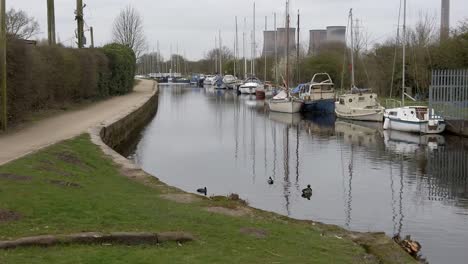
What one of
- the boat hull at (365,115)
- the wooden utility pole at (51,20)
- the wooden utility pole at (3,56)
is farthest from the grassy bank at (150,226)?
the boat hull at (365,115)

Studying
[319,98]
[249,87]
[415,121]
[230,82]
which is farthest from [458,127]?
[230,82]

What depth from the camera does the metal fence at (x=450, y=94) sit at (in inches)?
1109

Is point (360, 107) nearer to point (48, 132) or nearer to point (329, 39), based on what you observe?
point (48, 132)

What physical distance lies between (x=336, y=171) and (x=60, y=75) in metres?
15.2

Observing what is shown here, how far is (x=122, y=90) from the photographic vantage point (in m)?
46.2

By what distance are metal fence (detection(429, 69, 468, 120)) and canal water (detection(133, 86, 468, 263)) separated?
1.73 meters

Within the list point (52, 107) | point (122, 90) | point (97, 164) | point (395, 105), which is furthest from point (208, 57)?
point (97, 164)

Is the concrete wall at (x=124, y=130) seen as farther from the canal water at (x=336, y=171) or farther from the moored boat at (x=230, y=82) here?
the moored boat at (x=230, y=82)

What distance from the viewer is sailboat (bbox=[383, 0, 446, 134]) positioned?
93.1 ft

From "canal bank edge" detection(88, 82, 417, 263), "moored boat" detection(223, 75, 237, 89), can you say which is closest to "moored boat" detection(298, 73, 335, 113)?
"canal bank edge" detection(88, 82, 417, 263)

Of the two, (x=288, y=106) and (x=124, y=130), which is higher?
(x=288, y=106)

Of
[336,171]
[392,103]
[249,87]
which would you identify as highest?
[249,87]

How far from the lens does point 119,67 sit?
43500 millimetres

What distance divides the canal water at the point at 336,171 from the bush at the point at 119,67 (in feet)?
34.8
